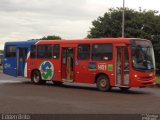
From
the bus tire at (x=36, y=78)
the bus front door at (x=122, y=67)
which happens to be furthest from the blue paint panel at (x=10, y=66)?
the bus front door at (x=122, y=67)

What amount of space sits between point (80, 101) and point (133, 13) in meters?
36.2

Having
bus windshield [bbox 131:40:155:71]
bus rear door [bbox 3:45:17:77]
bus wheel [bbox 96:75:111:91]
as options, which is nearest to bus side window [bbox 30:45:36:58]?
bus rear door [bbox 3:45:17:77]

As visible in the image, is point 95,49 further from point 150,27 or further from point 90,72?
point 150,27

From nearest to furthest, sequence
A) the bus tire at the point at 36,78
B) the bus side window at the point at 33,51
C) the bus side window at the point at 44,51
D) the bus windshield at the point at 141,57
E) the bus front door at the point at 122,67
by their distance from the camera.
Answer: the bus windshield at the point at 141,57 < the bus front door at the point at 122,67 < the bus side window at the point at 44,51 < the bus tire at the point at 36,78 < the bus side window at the point at 33,51

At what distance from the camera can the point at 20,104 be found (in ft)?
53.3

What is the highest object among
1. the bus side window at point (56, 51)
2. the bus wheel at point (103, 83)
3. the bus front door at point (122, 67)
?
the bus side window at point (56, 51)

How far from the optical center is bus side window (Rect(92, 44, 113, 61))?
2301 cm

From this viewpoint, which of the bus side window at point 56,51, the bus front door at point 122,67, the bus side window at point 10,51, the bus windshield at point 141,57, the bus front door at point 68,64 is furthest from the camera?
the bus side window at point 10,51

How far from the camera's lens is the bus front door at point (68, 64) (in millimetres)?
25203

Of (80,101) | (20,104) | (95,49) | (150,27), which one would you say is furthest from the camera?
(150,27)

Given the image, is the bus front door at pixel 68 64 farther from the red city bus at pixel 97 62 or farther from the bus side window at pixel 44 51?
the bus side window at pixel 44 51

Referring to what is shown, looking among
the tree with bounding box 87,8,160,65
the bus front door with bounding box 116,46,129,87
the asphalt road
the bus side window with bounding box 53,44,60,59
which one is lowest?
the asphalt road

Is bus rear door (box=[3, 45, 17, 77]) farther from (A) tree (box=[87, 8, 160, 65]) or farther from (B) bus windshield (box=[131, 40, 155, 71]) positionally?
(A) tree (box=[87, 8, 160, 65])

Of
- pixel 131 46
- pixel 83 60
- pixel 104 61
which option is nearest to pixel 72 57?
pixel 83 60
